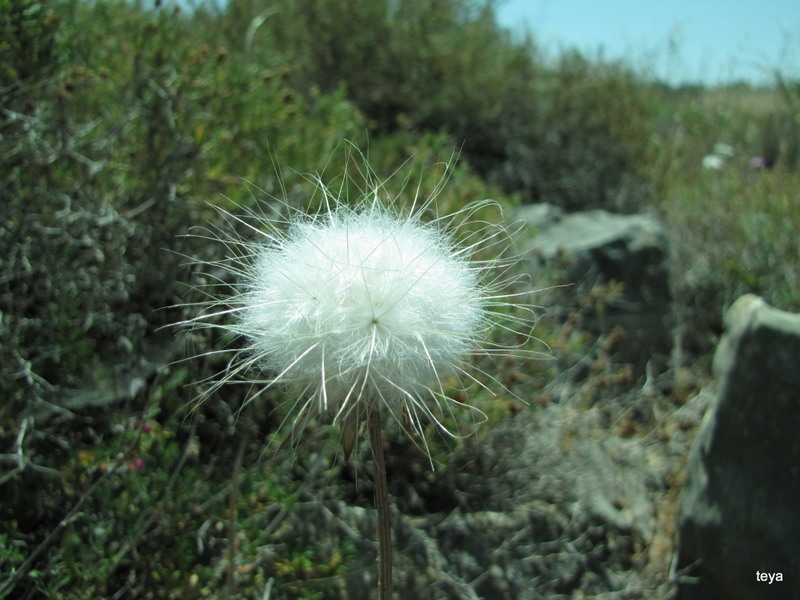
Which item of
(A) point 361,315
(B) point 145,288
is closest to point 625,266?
(B) point 145,288

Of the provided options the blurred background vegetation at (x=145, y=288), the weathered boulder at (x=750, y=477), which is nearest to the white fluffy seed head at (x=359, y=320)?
the blurred background vegetation at (x=145, y=288)

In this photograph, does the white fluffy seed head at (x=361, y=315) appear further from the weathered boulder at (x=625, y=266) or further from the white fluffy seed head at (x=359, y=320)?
the weathered boulder at (x=625, y=266)

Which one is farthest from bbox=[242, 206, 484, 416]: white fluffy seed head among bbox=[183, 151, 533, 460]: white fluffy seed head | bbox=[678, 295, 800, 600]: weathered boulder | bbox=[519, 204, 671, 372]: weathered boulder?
bbox=[519, 204, 671, 372]: weathered boulder

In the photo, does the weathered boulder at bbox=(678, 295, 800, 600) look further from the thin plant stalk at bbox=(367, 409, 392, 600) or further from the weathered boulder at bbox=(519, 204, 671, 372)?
the thin plant stalk at bbox=(367, 409, 392, 600)

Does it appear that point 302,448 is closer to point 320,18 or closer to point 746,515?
point 746,515

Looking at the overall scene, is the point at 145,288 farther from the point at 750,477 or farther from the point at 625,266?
the point at 625,266
